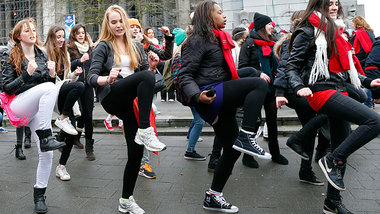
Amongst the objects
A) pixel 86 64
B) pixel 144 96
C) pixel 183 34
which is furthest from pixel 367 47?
pixel 144 96

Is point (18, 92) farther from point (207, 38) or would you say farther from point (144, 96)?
point (207, 38)

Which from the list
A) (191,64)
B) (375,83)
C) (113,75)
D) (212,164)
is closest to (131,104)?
(113,75)

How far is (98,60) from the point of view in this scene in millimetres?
3236

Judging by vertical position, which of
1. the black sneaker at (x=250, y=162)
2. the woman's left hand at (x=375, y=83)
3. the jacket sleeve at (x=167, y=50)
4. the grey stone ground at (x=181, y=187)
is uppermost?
the jacket sleeve at (x=167, y=50)

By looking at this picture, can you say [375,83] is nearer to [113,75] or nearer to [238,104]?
[238,104]

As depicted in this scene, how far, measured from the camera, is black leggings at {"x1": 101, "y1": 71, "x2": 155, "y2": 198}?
9.82 ft

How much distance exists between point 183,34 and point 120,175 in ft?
7.75

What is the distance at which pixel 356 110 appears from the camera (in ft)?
9.27

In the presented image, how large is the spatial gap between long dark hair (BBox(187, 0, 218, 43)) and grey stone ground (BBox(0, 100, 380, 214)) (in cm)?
173

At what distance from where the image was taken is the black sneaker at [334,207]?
317 centimetres

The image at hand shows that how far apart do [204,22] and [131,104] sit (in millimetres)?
1004

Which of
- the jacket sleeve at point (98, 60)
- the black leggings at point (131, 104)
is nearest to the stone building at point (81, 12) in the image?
the jacket sleeve at point (98, 60)

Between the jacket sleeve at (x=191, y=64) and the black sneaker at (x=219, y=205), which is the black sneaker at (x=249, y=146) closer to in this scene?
the jacket sleeve at (x=191, y=64)

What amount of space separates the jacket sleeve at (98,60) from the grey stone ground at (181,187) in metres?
1.40
